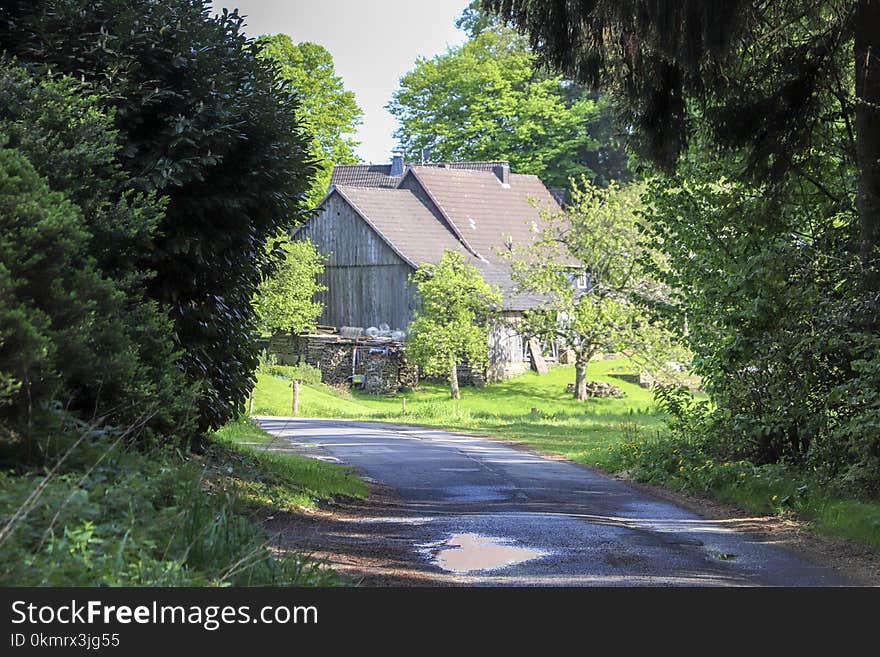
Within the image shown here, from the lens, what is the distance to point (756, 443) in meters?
15.8

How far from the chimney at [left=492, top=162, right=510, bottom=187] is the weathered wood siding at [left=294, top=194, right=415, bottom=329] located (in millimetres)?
11897

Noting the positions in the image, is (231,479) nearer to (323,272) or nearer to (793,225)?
(793,225)

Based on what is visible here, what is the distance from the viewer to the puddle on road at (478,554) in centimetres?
947

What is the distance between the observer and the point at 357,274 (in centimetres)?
5444

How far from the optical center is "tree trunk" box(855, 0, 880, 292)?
43.7ft

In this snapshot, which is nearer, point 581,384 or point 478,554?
point 478,554

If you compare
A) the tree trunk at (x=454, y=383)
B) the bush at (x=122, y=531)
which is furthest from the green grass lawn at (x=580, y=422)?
the bush at (x=122, y=531)

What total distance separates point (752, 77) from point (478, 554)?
7223 mm

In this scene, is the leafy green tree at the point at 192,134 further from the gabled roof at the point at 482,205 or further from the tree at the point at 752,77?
the gabled roof at the point at 482,205

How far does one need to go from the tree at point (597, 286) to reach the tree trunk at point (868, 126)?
1057 inches

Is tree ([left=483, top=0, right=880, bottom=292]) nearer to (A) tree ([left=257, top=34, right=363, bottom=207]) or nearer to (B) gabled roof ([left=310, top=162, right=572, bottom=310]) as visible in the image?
(B) gabled roof ([left=310, top=162, right=572, bottom=310])

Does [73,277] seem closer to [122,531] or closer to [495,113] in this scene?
[122,531]

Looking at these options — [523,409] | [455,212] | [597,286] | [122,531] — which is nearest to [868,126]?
[122,531]

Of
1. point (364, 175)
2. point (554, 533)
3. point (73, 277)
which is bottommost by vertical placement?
point (554, 533)
